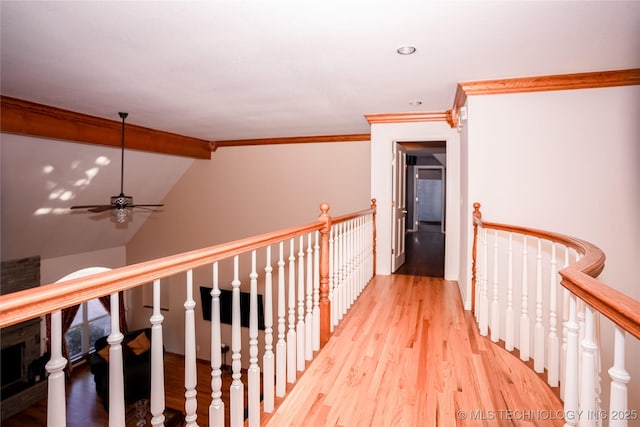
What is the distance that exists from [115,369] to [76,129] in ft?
15.6

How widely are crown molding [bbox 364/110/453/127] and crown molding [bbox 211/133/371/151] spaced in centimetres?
146

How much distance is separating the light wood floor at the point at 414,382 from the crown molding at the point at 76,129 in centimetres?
424

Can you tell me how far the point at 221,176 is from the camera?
24.3ft

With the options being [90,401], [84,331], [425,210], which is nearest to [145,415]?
[90,401]

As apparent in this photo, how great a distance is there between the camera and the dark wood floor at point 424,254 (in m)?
5.41

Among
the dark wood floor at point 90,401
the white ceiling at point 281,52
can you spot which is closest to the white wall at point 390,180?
the white ceiling at point 281,52

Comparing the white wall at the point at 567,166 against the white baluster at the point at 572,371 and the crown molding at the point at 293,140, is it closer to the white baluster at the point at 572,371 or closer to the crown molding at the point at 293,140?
the white baluster at the point at 572,371

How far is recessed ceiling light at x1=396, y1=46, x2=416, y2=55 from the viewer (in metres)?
2.58

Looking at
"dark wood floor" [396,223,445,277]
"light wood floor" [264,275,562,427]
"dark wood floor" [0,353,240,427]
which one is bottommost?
"dark wood floor" [0,353,240,427]

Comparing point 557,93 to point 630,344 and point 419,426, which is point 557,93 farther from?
point 419,426

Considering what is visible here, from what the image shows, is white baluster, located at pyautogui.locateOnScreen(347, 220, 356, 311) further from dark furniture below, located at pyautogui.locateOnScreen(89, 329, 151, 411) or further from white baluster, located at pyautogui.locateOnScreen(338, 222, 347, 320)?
dark furniture below, located at pyautogui.locateOnScreen(89, 329, 151, 411)

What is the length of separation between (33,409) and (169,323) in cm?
259

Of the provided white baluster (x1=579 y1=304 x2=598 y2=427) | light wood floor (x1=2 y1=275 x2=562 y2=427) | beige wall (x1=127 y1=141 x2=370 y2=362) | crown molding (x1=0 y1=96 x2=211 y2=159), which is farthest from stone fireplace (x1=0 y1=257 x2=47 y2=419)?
white baluster (x1=579 y1=304 x2=598 y2=427)

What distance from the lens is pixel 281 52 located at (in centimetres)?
270
